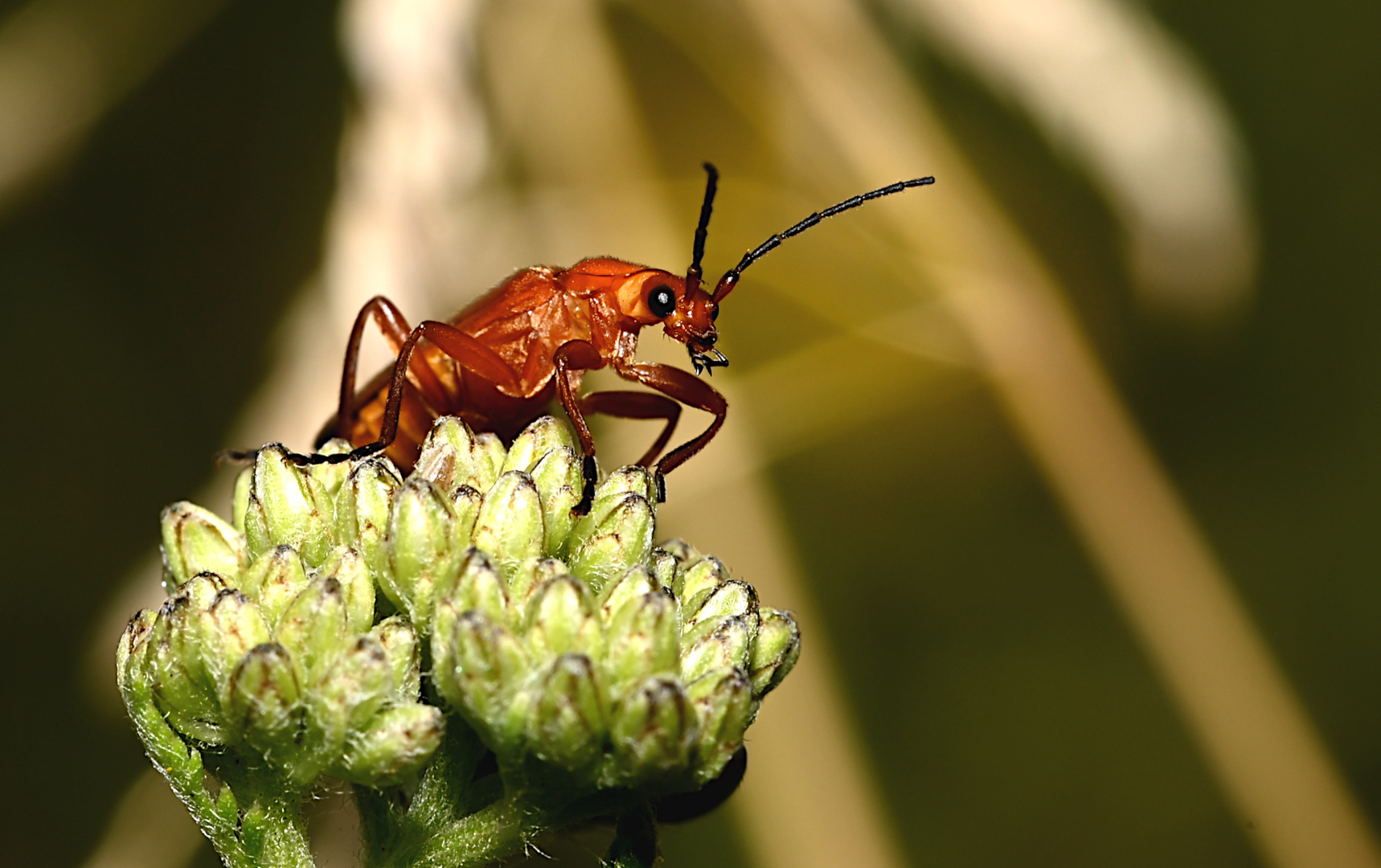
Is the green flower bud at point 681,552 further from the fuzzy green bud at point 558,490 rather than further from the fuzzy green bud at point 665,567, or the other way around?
the fuzzy green bud at point 558,490

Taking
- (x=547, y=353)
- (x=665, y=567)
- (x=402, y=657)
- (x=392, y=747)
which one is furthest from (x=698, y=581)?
(x=547, y=353)

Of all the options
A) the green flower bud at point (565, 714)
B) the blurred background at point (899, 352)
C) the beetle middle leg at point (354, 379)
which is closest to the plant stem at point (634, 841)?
the green flower bud at point (565, 714)

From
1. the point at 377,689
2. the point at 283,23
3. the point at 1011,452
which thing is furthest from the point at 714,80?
the point at 377,689

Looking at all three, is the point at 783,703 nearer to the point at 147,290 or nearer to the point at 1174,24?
the point at 147,290

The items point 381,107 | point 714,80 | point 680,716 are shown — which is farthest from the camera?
point 714,80

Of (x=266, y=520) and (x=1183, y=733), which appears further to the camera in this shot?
(x=1183, y=733)

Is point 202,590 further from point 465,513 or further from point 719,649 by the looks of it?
point 719,649
